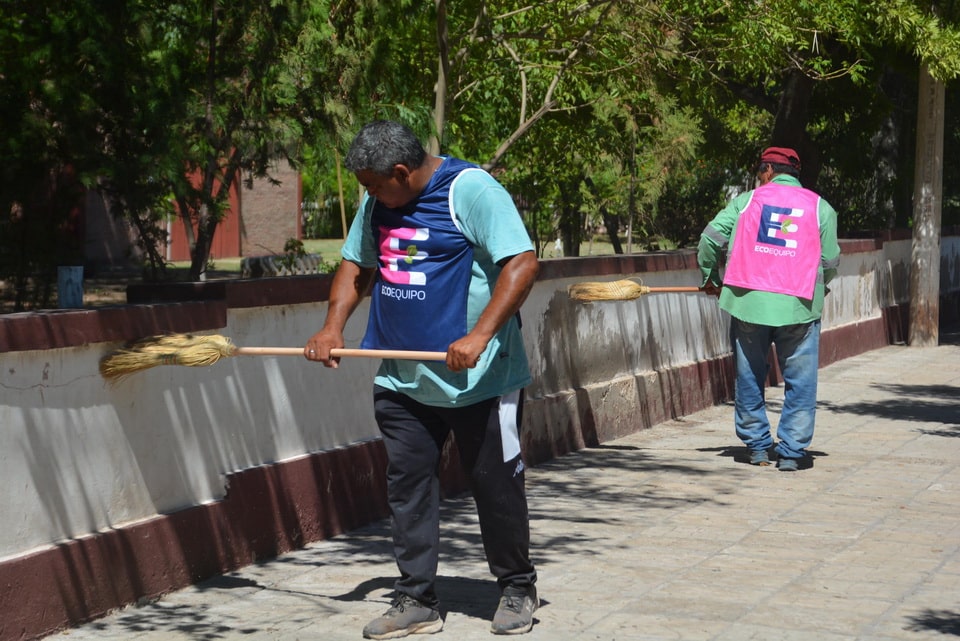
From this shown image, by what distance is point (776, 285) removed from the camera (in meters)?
8.79

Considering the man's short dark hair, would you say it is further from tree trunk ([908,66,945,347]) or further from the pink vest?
tree trunk ([908,66,945,347])

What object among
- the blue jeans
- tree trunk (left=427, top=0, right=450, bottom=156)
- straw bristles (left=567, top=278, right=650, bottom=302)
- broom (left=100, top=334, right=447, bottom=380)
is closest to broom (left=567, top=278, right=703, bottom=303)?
straw bristles (left=567, top=278, right=650, bottom=302)

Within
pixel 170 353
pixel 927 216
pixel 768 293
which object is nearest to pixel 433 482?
pixel 170 353

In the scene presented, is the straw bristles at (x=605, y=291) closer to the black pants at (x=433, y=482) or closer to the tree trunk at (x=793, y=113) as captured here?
the black pants at (x=433, y=482)

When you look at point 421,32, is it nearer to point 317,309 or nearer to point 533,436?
point 533,436

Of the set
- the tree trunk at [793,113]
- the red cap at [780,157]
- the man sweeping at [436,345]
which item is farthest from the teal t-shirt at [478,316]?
the tree trunk at [793,113]

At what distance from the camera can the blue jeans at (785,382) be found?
891cm

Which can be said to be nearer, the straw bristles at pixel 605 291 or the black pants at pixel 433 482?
the black pants at pixel 433 482

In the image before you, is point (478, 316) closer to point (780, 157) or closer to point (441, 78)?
point (780, 157)

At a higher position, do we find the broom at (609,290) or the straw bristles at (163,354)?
the straw bristles at (163,354)

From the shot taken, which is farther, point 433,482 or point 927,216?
point 927,216

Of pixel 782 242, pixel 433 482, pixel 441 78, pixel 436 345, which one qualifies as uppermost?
pixel 441 78

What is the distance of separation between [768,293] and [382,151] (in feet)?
13.6

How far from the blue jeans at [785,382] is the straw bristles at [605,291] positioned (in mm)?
652
